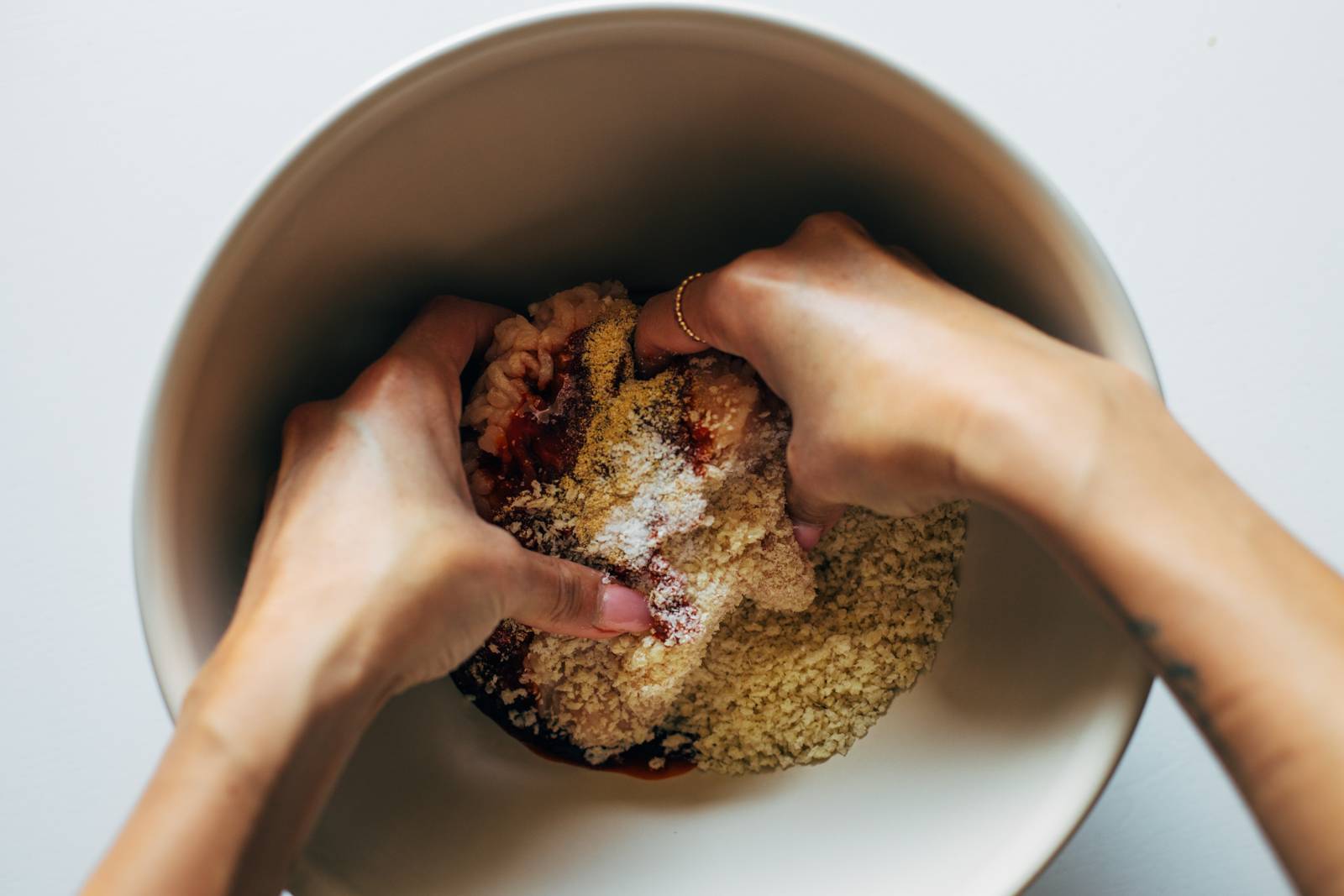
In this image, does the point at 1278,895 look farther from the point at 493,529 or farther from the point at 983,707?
the point at 493,529

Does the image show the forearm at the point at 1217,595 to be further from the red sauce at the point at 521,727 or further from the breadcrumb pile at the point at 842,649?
the red sauce at the point at 521,727

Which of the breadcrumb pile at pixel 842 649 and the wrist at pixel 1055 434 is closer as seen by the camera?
the wrist at pixel 1055 434

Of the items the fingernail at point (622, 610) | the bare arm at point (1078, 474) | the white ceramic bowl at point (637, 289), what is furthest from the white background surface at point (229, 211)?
the fingernail at point (622, 610)

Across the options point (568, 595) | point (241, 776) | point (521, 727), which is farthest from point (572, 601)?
point (241, 776)

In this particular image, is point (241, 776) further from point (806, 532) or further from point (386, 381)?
point (806, 532)

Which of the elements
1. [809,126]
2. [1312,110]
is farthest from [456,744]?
[1312,110]

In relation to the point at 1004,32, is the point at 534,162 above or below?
below

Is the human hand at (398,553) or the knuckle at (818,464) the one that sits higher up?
the knuckle at (818,464)
